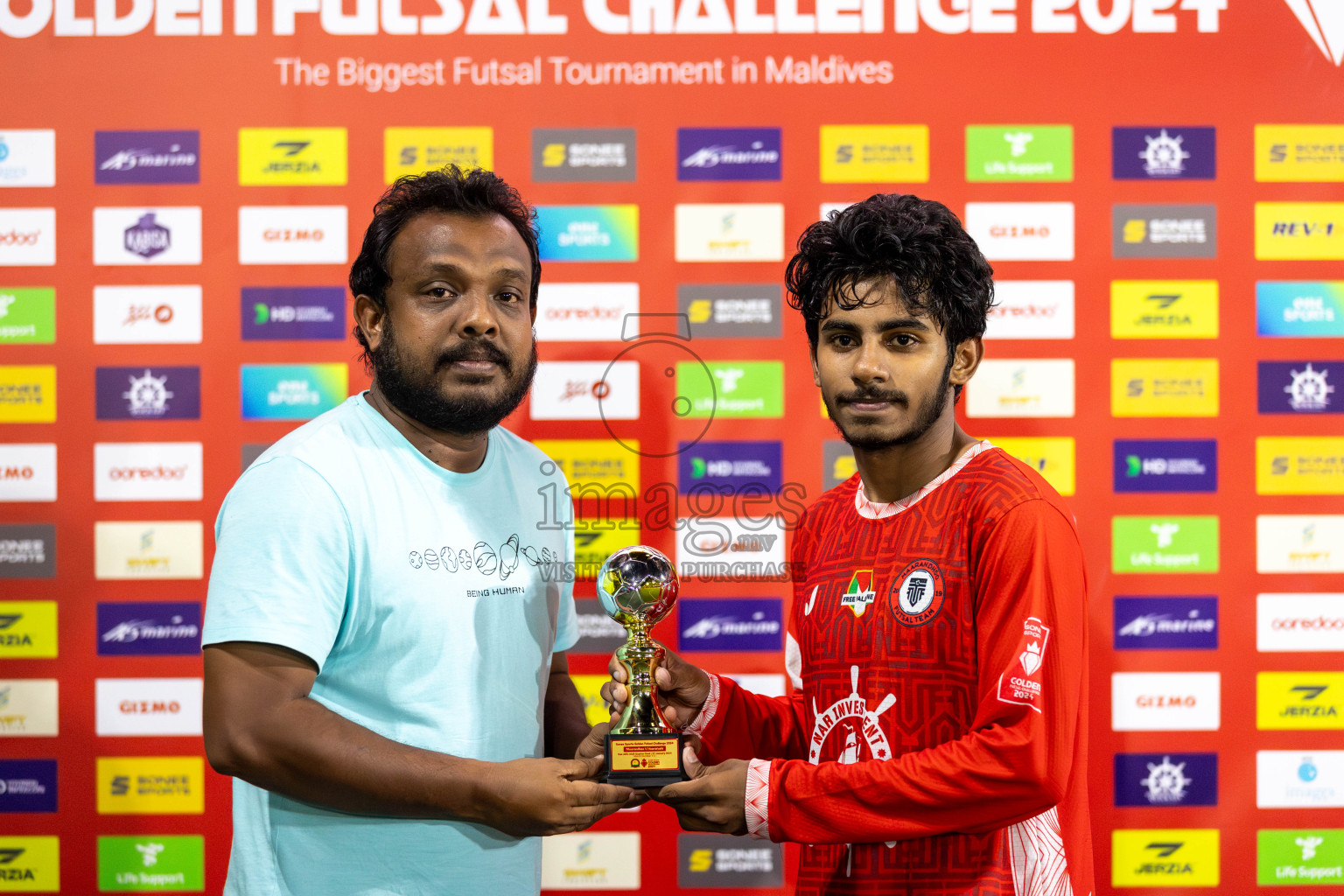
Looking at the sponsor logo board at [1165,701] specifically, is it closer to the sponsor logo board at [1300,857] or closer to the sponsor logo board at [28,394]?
the sponsor logo board at [1300,857]

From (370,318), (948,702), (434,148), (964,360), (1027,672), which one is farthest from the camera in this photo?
(434,148)

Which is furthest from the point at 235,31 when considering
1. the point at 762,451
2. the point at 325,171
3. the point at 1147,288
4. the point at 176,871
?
the point at 1147,288

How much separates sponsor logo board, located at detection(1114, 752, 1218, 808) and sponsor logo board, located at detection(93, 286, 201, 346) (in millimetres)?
2901

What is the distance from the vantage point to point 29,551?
2.55 m

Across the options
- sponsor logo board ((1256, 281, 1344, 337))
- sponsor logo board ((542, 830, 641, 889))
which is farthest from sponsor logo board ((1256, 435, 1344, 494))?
sponsor logo board ((542, 830, 641, 889))

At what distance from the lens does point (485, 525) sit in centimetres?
172

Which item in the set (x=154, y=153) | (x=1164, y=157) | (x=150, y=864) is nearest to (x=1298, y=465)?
(x=1164, y=157)

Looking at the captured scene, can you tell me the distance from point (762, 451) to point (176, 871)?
2.05m

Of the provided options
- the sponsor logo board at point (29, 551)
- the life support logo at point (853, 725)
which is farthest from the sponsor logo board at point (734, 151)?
the sponsor logo board at point (29, 551)

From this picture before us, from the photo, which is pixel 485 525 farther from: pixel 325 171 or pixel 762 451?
pixel 325 171

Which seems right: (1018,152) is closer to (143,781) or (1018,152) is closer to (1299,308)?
(1299,308)

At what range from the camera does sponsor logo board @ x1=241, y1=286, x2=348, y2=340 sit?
8.36ft

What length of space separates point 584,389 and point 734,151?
792 millimetres

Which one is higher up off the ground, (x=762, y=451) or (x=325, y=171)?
(x=325, y=171)
